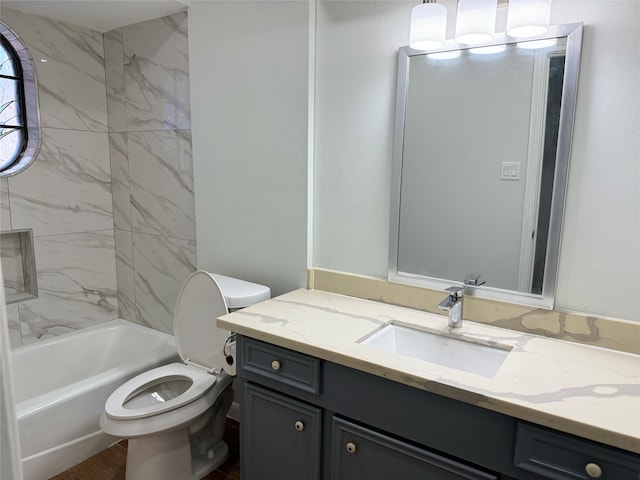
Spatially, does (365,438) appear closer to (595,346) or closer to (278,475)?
(278,475)

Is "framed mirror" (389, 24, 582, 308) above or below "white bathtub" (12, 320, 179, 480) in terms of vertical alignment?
above

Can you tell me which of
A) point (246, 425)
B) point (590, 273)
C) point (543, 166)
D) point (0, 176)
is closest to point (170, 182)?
point (0, 176)

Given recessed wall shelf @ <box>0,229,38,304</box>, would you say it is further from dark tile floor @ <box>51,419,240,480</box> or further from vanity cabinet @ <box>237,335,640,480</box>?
vanity cabinet @ <box>237,335,640,480</box>

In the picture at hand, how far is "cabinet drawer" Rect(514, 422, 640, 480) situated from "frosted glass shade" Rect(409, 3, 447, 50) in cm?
124

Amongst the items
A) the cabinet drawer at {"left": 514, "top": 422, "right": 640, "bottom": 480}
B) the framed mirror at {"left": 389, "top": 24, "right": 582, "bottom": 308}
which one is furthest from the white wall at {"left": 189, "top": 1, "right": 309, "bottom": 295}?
the cabinet drawer at {"left": 514, "top": 422, "right": 640, "bottom": 480}

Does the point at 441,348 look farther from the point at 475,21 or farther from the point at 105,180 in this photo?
the point at 105,180

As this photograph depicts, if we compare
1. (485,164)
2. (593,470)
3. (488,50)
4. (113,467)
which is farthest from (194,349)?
(488,50)

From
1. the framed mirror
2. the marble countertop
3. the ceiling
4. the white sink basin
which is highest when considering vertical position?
the ceiling

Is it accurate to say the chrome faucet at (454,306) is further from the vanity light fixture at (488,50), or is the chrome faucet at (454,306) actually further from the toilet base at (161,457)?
the toilet base at (161,457)

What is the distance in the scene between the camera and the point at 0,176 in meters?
Answer: 2.30

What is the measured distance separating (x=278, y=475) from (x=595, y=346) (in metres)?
1.17

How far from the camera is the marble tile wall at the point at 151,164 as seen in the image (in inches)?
94.8

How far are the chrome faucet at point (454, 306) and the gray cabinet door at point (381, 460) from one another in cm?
48

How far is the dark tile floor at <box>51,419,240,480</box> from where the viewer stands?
2.02 m
